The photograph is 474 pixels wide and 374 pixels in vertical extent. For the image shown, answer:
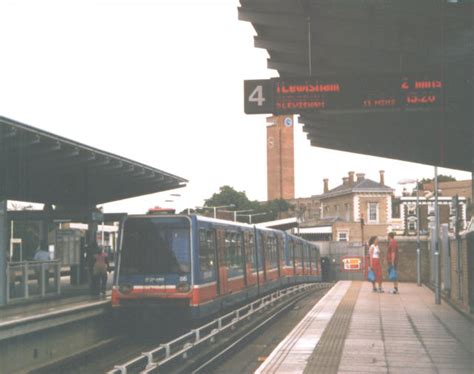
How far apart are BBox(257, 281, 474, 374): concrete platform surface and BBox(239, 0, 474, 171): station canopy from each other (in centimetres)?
399

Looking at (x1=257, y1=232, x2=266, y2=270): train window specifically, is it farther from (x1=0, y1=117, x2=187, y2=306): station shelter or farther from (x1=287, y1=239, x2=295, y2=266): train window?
(x1=287, y1=239, x2=295, y2=266): train window

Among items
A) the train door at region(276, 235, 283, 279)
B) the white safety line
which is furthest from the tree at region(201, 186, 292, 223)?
the white safety line

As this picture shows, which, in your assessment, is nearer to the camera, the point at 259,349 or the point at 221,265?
the point at 259,349

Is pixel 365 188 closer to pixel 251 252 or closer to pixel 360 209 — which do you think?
pixel 360 209

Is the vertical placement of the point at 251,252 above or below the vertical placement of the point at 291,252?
above

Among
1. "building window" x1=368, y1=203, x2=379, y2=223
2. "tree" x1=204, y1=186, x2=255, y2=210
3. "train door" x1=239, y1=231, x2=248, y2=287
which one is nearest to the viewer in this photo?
"train door" x1=239, y1=231, x2=248, y2=287

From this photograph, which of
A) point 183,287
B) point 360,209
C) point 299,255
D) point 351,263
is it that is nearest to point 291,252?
point 299,255

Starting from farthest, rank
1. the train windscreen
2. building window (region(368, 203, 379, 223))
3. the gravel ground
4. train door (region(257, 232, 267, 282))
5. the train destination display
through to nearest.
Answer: building window (region(368, 203, 379, 223)), train door (region(257, 232, 267, 282)), the train windscreen, the train destination display, the gravel ground

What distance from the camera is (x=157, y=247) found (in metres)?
15.2

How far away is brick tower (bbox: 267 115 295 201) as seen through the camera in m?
117

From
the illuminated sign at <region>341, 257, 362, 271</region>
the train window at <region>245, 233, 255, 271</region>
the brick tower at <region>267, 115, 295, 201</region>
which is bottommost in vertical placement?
the illuminated sign at <region>341, 257, 362, 271</region>

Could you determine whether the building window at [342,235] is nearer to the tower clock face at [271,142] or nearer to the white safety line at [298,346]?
the tower clock face at [271,142]

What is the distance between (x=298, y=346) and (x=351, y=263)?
1365 inches

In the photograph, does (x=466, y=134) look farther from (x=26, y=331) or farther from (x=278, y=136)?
(x=278, y=136)
